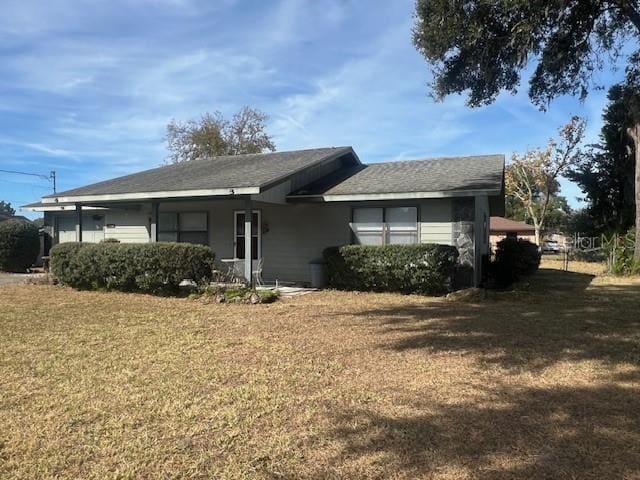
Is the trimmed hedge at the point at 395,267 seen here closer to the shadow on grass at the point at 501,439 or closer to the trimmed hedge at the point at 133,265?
the trimmed hedge at the point at 133,265

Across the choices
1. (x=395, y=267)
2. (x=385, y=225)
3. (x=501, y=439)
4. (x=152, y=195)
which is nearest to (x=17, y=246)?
(x=152, y=195)

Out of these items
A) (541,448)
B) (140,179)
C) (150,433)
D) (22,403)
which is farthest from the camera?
(140,179)

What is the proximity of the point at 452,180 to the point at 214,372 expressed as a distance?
369 inches

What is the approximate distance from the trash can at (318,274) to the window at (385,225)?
133 cm

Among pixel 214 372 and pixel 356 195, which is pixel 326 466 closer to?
pixel 214 372

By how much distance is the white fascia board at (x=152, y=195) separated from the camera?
12.5 meters

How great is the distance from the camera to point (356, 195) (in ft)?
44.3

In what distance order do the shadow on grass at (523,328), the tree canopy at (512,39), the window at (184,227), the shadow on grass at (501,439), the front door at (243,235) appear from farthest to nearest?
1. the window at (184,227)
2. the front door at (243,235)
3. the tree canopy at (512,39)
4. the shadow on grass at (523,328)
5. the shadow on grass at (501,439)

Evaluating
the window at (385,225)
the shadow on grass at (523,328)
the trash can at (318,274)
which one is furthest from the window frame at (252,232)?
the shadow on grass at (523,328)

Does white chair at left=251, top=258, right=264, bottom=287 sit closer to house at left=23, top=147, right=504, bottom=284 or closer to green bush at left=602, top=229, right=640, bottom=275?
house at left=23, top=147, right=504, bottom=284

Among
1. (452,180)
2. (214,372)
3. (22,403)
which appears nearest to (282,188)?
(452,180)

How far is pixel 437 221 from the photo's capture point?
13141 mm

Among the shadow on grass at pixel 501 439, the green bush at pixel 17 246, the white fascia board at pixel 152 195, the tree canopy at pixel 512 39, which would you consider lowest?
the shadow on grass at pixel 501 439

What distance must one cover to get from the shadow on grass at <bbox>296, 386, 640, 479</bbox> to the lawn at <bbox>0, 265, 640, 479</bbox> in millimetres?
16
